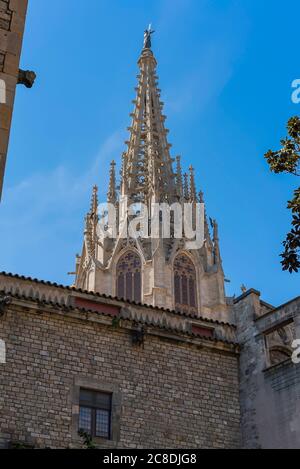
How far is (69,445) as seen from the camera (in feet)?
53.6

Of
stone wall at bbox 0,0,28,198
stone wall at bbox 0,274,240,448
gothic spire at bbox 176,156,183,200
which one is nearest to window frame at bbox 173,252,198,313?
gothic spire at bbox 176,156,183,200

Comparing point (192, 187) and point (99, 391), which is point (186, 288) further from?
point (99, 391)

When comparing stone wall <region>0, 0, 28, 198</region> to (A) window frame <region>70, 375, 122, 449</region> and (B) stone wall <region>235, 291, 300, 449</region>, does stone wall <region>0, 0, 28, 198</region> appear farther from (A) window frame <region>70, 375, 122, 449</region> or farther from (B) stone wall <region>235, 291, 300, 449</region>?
(B) stone wall <region>235, 291, 300, 449</region>

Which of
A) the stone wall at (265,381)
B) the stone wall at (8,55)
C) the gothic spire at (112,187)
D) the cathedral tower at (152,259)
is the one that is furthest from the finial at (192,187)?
the stone wall at (8,55)

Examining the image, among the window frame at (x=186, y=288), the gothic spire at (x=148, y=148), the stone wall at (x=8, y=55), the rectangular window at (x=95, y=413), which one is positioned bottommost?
the rectangular window at (x=95, y=413)

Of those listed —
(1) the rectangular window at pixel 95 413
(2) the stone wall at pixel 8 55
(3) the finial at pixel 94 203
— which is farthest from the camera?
(3) the finial at pixel 94 203

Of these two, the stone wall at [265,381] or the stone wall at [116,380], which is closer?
the stone wall at [116,380]

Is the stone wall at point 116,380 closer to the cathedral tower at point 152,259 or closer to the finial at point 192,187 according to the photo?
the cathedral tower at point 152,259

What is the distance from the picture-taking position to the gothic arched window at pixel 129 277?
1507 inches

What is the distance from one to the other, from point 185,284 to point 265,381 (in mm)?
20925

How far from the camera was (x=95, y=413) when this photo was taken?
56.5 ft

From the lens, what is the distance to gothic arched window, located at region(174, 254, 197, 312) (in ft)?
127

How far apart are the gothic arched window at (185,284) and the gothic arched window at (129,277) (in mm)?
2021

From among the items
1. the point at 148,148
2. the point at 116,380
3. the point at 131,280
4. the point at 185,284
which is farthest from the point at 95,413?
the point at 148,148
